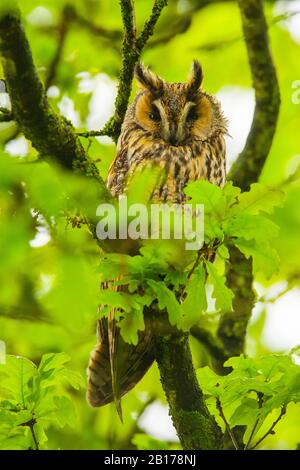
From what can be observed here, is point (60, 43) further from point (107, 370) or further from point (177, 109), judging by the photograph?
point (107, 370)

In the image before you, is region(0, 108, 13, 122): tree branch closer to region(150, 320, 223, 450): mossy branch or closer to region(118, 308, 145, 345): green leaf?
region(118, 308, 145, 345): green leaf

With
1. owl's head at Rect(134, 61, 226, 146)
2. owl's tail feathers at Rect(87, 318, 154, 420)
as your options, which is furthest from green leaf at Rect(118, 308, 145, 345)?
owl's head at Rect(134, 61, 226, 146)

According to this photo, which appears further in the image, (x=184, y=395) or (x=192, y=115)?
(x=192, y=115)

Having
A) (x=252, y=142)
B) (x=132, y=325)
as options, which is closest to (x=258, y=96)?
(x=252, y=142)

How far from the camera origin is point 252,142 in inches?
165

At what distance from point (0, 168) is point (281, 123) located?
364 centimetres

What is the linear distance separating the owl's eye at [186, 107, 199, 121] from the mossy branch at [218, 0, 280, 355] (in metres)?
0.39

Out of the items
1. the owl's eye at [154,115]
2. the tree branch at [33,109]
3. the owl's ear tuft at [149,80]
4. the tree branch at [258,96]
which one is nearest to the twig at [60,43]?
the owl's ear tuft at [149,80]

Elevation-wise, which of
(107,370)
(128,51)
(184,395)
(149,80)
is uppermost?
(149,80)

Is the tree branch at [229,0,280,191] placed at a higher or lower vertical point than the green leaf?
higher

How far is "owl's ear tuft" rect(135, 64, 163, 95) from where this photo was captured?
3.89 metres

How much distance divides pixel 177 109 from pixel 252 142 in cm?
56

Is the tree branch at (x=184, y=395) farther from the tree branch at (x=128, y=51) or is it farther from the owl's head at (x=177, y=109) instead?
the owl's head at (x=177, y=109)

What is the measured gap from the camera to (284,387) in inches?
96.0
